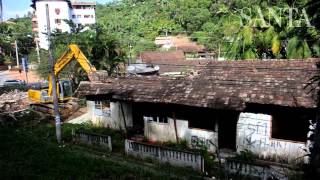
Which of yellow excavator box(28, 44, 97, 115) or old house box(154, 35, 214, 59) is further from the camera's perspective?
old house box(154, 35, 214, 59)

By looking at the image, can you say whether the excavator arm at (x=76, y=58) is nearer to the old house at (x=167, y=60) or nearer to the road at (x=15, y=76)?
the old house at (x=167, y=60)

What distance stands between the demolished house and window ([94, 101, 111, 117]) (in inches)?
4.0

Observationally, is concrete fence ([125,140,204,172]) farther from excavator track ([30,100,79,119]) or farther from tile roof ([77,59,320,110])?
excavator track ([30,100,79,119])

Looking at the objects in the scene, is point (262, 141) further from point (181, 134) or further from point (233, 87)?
point (181, 134)

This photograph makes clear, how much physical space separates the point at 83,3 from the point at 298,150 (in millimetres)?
92703

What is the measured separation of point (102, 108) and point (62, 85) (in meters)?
9.30

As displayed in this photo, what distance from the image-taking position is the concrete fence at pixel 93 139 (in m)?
18.4

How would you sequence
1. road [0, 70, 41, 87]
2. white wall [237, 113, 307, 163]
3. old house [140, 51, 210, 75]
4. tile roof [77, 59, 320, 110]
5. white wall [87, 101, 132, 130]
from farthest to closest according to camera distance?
road [0, 70, 41, 87] < old house [140, 51, 210, 75] < white wall [87, 101, 132, 130] < tile roof [77, 59, 320, 110] < white wall [237, 113, 307, 163]

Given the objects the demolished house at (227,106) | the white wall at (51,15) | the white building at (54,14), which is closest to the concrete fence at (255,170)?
the demolished house at (227,106)

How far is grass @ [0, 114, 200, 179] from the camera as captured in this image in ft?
45.9

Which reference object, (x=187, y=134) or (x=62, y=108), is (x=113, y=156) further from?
(x=62, y=108)

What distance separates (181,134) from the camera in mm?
18734

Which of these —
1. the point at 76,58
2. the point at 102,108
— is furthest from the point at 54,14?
the point at 102,108

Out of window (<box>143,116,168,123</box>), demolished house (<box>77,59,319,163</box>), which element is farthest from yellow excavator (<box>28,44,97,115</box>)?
window (<box>143,116,168,123</box>)
